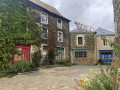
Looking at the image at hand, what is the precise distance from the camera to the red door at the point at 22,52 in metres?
9.65

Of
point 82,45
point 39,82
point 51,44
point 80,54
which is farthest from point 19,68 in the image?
point 82,45

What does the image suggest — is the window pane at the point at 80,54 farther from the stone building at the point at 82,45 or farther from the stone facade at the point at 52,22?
the stone facade at the point at 52,22

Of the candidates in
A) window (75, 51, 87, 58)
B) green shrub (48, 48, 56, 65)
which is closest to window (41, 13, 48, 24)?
green shrub (48, 48, 56, 65)

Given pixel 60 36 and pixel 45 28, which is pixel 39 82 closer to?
pixel 45 28

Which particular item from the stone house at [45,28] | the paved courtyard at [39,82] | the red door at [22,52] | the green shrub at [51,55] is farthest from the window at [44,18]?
the paved courtyard at [39,82]

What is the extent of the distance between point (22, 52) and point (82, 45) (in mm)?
10929

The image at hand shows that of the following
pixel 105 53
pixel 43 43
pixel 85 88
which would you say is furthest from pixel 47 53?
pixel 105 53

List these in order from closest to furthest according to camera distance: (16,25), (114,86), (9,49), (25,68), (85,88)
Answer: (114,86), (85,88), (25,68), (9,49), (16,25)

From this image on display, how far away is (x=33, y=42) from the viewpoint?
35.5 ft

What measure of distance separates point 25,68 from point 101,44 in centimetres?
1488

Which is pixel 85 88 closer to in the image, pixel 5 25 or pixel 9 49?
pixel 9 49

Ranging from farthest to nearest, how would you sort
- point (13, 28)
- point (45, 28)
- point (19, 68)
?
point (45, 28)
point (13, 28)
point (19, 68)

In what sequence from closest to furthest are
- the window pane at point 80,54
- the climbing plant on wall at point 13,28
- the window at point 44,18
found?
the climbing plant on wall at point 13,28
the window at point 44,18
the window pane at point 80,54

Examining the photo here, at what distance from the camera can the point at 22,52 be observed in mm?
10070
